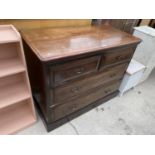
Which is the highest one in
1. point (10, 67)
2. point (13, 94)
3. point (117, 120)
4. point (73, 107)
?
point (10, 67)

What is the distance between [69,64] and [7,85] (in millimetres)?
703

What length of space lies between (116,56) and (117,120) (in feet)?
2.71

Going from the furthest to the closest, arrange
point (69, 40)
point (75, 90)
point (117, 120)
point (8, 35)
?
point (117, 120) → point (75, 90) → point (69, 40) → point (8, 35)

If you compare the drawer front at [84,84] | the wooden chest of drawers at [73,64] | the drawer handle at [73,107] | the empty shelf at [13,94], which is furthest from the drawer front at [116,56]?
the empty shelf at [13,94]

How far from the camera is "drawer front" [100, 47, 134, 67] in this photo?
130 centimetres

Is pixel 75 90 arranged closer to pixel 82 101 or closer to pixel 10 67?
pixel 82 101

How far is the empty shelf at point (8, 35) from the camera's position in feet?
3.01

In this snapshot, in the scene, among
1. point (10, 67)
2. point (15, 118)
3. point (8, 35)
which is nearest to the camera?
point (8, 35)

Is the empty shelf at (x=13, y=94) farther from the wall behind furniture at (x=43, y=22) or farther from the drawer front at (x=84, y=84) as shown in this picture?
the wall behind furniture at (x=43, y=22)

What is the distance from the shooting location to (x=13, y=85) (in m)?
1.32

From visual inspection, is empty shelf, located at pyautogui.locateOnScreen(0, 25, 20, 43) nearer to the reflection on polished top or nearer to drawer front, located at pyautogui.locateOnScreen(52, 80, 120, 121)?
the reflection on polished top

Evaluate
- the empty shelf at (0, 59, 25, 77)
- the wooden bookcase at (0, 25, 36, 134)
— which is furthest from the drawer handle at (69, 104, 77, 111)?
the empty shelf at (0, 59, 25, 77)

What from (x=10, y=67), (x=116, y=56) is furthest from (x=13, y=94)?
(x=116, y=56)
